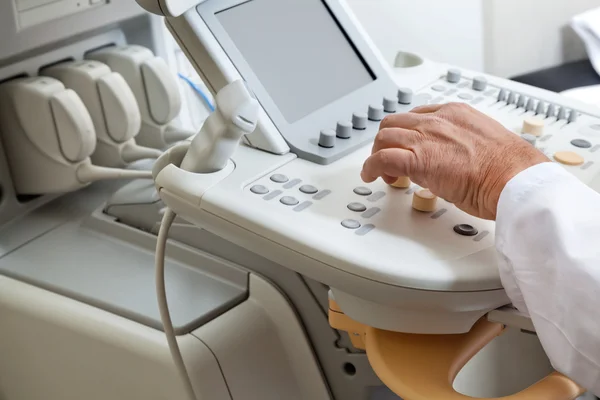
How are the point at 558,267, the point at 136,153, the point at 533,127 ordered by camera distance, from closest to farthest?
the point at 558,267, the point at 533,127, the point at 136,153

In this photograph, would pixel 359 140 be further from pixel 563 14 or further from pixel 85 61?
pixel 563 14

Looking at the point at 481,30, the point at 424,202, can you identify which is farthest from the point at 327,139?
the point at 481,30

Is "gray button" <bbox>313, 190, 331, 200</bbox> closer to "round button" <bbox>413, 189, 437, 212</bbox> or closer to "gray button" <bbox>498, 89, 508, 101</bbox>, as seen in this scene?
"round button" <bbox>413, 189, 437, 212</bbox>

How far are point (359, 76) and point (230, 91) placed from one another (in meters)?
0.21

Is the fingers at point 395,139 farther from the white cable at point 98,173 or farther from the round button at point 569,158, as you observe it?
the white cable at point 98,173

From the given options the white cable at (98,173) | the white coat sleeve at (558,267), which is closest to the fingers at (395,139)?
the white coat sleeve at (558,267)

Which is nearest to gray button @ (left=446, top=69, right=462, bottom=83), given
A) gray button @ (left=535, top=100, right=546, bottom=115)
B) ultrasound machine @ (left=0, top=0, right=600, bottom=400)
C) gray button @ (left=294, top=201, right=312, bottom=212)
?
ultrasound machine @ (left=0, top=0, right=600, bottom=400)

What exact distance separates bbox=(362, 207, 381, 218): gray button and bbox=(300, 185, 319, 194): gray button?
51mm

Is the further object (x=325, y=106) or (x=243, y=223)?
(x=325, y=106)

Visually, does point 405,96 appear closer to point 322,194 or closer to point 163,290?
point 322,194

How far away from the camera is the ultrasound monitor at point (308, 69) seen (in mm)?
690

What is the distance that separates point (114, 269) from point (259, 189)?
0.82 ft

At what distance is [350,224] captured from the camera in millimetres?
583

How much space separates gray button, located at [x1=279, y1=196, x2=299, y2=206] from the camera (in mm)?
605
